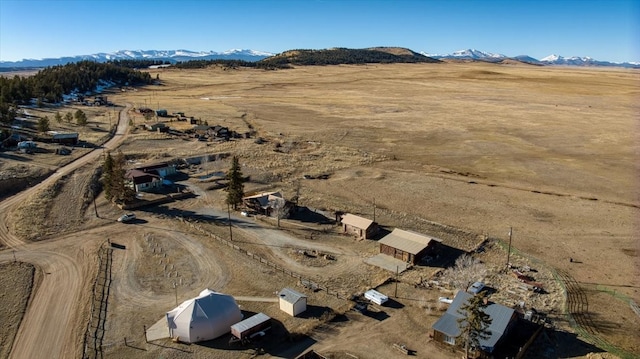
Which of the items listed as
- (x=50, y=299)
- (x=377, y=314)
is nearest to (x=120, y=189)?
(x=50, y=299)

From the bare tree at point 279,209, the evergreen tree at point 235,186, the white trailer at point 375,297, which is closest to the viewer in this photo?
the white trailer at point 375,297

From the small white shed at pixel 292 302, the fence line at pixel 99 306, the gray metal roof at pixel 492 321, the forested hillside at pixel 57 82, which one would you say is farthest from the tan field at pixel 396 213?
the forested hillside at pixel 57 82

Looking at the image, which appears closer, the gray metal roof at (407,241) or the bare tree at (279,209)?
the gray metal roof at (407,241)

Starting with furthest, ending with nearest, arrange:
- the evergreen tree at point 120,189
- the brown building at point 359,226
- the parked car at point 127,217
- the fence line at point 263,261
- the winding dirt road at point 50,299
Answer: the evergreen tree at point 120,189 < the parked car at point 127,217 < the brown building at point 359,226 < the fence line at point 263,261 < the winding dirt road at point 50,299

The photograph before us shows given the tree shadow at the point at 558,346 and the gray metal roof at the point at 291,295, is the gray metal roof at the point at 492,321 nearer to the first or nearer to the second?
the tree shadow at the point at 558,346

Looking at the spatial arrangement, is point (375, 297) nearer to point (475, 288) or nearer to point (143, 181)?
point (475, 288)

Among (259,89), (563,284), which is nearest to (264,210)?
(563,284)

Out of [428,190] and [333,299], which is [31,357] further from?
[428,190]
